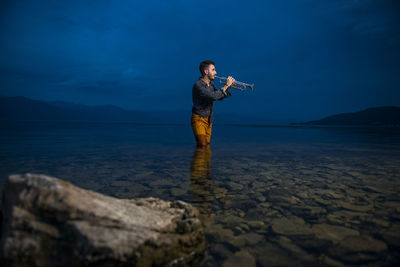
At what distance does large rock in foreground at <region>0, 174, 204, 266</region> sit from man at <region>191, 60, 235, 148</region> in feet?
17.9

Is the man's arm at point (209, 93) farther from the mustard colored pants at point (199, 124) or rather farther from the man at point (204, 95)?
the mustard colored pants at point (199, 124)

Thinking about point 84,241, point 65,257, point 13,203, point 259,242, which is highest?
point 13,203

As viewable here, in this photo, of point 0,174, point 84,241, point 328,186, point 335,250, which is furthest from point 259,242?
point 0,174

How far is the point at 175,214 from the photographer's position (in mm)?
1955

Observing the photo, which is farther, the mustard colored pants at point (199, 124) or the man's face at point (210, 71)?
the mustard colored pants at point (199, 124)

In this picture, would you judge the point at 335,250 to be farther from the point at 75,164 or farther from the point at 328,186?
the point at 75,164

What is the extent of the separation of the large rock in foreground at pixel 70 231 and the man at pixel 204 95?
5.44m

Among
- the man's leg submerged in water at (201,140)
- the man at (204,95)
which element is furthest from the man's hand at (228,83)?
the man's leg submerged in water at (201,140)

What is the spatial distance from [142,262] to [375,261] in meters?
1.77

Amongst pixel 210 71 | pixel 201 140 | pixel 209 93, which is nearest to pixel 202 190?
pixel 209 93

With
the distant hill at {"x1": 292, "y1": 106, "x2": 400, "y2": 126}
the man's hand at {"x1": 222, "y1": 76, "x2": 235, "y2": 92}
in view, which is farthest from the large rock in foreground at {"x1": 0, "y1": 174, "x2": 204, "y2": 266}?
the distant hill at {"x1": 292, "y1": 106, "x2": 400, "y2": 126}

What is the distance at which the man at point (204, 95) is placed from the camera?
6820mm

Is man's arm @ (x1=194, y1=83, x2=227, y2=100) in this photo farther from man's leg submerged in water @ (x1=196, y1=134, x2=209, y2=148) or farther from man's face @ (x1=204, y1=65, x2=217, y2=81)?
man's leg submerged in water @ (x1=196, y1=134, x2=209, y2=148)

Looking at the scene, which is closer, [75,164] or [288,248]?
[288,248]
